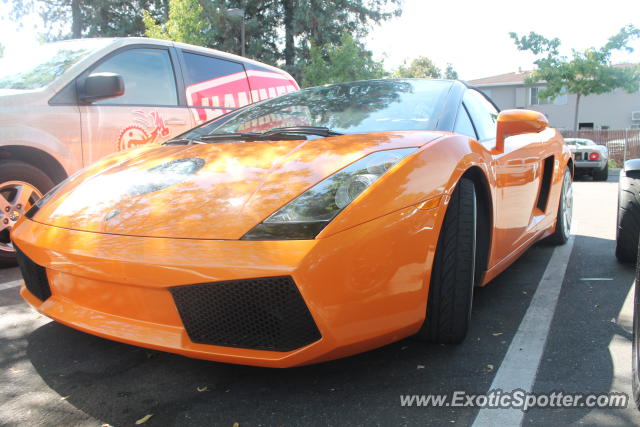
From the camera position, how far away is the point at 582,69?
21828mm

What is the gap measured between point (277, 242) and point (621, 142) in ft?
71.0

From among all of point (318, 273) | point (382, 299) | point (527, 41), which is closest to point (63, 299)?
point (318, 273)

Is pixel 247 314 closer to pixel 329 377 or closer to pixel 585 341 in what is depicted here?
pixel 329 377

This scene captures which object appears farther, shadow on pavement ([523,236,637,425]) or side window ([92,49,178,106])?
side window ([92,49,178,106])

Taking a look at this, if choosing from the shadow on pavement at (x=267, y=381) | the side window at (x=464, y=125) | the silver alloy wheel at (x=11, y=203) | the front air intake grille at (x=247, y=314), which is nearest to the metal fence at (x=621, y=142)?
the side window at (x=464, y=125)

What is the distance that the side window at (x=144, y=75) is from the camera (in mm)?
4207

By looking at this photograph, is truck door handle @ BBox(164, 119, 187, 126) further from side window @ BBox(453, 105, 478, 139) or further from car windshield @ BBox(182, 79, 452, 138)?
side window @ BBox(453, 105, 478, 139)

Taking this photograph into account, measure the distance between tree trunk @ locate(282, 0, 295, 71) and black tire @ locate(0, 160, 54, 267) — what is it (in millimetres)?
22643

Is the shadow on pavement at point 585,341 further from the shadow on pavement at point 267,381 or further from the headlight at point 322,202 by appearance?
the headlight at point 322,202

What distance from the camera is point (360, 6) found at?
2617 centimetres

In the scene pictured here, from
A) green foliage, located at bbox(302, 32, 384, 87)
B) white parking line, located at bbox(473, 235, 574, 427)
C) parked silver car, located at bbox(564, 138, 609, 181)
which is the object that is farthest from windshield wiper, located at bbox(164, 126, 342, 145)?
green foliage, located at bbox(302, 32, 384, 87)

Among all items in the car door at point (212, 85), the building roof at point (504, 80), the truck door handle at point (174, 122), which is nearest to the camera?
the truck door handle at point (174, 122)

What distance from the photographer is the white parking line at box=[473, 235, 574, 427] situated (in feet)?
5.53

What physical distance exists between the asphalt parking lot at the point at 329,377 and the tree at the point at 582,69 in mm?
21669
